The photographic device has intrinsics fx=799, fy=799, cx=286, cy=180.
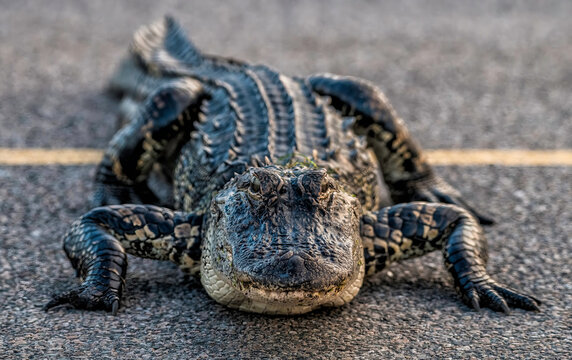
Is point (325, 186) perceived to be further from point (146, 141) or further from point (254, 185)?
point (146, 141)

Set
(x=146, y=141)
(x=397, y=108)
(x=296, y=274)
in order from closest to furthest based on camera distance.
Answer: (x=296, y=274) → (x=146, y=141) → (x=397, y=108)

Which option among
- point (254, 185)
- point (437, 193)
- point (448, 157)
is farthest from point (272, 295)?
point (448, 157)

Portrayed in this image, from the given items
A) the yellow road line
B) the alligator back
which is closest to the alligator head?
the alligator back

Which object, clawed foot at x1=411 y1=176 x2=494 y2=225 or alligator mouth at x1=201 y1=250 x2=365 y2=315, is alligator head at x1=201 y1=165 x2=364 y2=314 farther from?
clawed foot at x1=411 y1=176 x2=494 y2=225

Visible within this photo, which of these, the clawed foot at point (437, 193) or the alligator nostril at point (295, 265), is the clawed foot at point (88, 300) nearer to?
the alligator nostril at point (295, 265)

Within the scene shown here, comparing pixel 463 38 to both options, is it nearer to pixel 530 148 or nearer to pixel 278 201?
pixel 530 148
